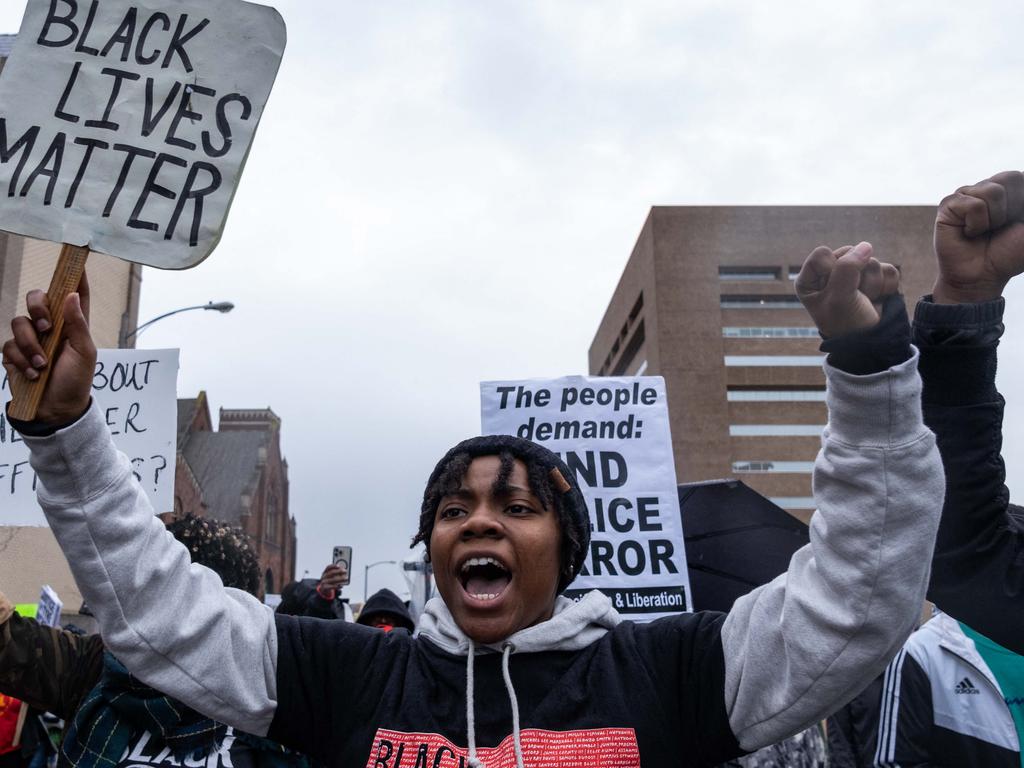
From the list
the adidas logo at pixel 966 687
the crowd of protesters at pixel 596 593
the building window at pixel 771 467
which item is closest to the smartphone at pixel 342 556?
the adidas logo at pixel 966 687

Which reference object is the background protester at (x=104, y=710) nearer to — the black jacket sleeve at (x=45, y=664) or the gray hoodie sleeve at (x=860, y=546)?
the black jacket sleeve at (x=45, y=664)

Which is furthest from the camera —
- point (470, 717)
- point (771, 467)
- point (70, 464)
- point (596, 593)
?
point (771, 467)

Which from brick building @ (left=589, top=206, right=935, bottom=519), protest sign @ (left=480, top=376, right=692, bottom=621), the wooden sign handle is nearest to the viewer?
the wooden sign handle

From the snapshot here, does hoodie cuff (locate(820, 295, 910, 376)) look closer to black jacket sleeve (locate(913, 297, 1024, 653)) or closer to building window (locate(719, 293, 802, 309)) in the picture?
black jacket sleeve (locate(913, 297, 1024, 653))

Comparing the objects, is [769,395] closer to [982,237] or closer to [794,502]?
[794,502]

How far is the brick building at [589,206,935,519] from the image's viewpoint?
53250 millimetres

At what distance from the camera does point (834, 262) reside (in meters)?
1.55

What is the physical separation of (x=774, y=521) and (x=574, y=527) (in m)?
3.54

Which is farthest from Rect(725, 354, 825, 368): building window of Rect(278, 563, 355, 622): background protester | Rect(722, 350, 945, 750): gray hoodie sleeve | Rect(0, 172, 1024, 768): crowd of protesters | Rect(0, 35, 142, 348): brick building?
Rect(722, 350, 945, 750): gray hoodie sleeve

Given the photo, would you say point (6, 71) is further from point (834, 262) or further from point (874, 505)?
point (874, 505)

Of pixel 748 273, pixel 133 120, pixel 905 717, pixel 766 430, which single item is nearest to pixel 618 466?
pixel 905 717

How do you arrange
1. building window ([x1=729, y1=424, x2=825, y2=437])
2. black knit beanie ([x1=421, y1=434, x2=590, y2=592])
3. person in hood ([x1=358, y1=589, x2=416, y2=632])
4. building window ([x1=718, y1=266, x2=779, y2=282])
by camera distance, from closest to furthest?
black knit beanie ([x1=421, y1=434, x2=590, y2=592]), person in hood ([x1=358, y1=589, x2=416, y2=632]), building window ([x1=729, y1=424, x2=825, y2=437]), building window ([x1=718, y1=266, x2=779, y2=282])

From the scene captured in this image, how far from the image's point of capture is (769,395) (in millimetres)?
54969

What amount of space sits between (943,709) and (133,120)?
351 cm
